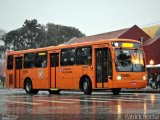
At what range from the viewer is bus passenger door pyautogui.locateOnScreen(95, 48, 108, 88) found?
2314cm

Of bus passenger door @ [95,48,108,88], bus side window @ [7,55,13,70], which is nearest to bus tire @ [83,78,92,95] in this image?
bus passenger door @ [95,48,108,88]

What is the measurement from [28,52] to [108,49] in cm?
850

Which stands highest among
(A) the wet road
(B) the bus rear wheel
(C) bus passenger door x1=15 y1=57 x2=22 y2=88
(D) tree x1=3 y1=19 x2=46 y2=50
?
(D) tree x1=3 y1=19 x2=46 y2=50

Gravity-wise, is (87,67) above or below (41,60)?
below

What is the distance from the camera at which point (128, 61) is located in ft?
75.2

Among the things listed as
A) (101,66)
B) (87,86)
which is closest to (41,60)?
(87,86)

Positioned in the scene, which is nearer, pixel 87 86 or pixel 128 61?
pixel 128 61

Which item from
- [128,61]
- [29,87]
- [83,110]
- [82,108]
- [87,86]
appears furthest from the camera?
[29,87]

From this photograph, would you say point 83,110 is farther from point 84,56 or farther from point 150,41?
point 150,41

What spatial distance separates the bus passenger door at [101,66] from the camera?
911 inches

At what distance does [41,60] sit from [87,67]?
5.33m

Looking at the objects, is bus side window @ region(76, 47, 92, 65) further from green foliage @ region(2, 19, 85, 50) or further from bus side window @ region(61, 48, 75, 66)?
green foliage @ region(2, 19, 85, 50)

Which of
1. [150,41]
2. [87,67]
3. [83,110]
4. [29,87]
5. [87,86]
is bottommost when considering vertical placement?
[83,110]

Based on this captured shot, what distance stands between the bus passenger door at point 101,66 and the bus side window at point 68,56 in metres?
2.20
